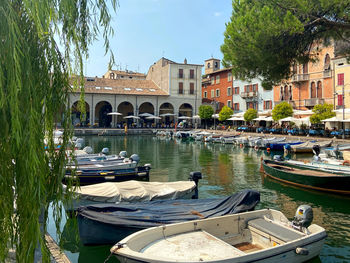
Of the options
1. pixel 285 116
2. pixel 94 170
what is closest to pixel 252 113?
pixel 285 116

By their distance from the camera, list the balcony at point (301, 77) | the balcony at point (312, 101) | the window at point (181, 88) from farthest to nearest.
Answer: the window at point (181, 88) → the balcony at point (301, 77) → the balcony at point (312, 101)

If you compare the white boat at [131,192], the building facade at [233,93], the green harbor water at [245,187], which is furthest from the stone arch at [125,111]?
the white boat at [131,192]

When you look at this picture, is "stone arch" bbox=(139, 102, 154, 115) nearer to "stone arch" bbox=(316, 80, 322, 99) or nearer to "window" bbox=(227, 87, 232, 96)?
"window" bbox=(227, 87, 232, 96)

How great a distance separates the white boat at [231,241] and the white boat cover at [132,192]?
3501 millimetres

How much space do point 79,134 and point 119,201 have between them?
35.6 metres

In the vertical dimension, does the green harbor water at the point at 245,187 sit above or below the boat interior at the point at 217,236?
below

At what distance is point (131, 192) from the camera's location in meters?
10.1

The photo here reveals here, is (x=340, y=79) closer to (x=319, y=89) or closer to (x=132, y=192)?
(x=319, y=89)

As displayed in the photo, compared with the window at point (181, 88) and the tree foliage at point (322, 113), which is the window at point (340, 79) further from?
the window at point (181, 88)

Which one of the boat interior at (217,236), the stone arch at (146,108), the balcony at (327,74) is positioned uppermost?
the balcony at (327,74)

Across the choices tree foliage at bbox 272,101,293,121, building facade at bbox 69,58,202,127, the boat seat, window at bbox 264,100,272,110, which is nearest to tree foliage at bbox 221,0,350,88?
the boat seat

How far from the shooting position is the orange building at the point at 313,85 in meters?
33.7

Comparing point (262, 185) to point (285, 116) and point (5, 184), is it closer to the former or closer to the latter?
point (5, 184)

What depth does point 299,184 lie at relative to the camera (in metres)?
14.3
